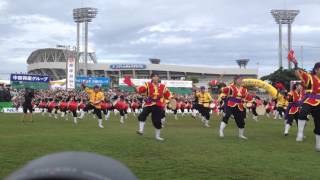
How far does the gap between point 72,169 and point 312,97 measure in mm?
11675

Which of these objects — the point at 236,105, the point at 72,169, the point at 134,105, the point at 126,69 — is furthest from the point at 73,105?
the point at 126,69

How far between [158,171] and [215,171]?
0.98 m

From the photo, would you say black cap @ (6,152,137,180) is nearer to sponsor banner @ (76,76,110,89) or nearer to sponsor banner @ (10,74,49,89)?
sponsor banner @ (10,74,49,89)

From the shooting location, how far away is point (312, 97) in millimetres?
12625

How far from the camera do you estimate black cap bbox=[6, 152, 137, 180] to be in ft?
5.31

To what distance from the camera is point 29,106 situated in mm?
27359

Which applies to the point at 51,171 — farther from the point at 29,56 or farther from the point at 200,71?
the point at 29,56

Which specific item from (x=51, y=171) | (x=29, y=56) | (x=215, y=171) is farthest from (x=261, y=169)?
(x=29, y=56)

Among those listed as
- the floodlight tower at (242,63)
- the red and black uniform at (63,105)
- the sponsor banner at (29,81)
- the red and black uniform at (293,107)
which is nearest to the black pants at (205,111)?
the red and black uniform at (293,107)

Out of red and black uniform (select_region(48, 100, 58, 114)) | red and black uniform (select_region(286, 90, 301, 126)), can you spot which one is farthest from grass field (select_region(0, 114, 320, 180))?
red and black uniform (select_region(48, 100, 58, 114))

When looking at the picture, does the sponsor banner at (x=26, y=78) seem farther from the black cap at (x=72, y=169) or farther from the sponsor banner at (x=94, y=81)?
the black cap at (x=72, y=169)

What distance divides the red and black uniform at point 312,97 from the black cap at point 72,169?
446 inches

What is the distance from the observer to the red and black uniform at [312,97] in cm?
1254

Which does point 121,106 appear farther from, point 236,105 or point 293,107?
point 236,105
